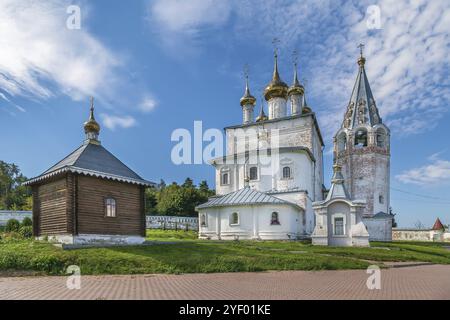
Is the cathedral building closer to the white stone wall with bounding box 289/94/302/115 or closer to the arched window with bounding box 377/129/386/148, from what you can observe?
the white stone wall with bounding box 289/94/302/115

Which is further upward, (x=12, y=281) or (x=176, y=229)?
(x=12, y=281)

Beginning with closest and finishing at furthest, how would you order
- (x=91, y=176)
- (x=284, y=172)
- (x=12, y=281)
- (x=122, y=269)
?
(x=12, y=281) < (x=122, y=269) < (x=91, y=176) < (x=284, y=172)

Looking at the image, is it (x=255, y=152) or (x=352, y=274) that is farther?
(x=255, y=152)

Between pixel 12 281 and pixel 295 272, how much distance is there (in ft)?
31.0

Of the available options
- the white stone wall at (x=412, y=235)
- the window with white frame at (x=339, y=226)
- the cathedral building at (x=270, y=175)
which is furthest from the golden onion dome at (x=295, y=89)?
the white stone wall at (x=412, y=235)

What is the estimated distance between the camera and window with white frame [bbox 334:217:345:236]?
24.6m

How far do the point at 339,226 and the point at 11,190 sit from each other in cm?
5720

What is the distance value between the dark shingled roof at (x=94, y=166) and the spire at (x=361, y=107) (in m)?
30.4

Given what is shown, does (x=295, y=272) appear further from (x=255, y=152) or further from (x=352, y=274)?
(x=255, y=152)

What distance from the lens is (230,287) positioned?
9094 mm

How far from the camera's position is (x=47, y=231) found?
55.4 ft

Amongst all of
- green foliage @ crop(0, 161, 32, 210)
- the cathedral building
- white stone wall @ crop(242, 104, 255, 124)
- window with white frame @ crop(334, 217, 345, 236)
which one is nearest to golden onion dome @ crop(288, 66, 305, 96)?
the cathedral building
